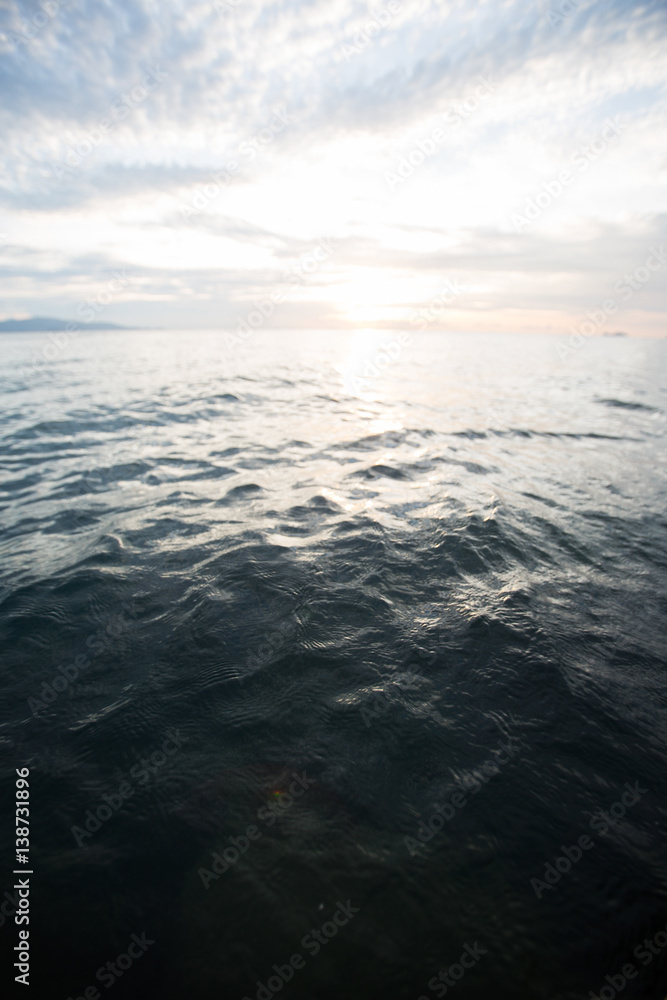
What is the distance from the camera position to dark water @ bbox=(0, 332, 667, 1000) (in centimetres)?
322

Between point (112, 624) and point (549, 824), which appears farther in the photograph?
point (112, 624)

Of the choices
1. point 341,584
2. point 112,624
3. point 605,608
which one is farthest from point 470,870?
point 112,624

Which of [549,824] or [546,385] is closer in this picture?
[549,824]

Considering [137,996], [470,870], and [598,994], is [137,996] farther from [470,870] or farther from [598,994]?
[598,994]

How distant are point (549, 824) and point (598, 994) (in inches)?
42.9

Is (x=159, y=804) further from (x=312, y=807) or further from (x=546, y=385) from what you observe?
(x=546, y=385)

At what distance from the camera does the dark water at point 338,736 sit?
3.22 metres

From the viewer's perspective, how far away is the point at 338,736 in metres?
4.72

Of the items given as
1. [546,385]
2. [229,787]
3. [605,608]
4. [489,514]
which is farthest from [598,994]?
[546,385]

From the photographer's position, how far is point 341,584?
7.46 metres

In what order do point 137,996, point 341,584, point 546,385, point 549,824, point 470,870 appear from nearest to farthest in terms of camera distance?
point 137,996, point 470,870, point 549,824, point 341,584, point 546,385

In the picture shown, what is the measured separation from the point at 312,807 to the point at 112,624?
4.11 metres

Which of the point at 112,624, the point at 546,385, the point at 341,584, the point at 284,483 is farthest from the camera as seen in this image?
the point at 546,385

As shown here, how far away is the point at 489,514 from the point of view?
999cm
